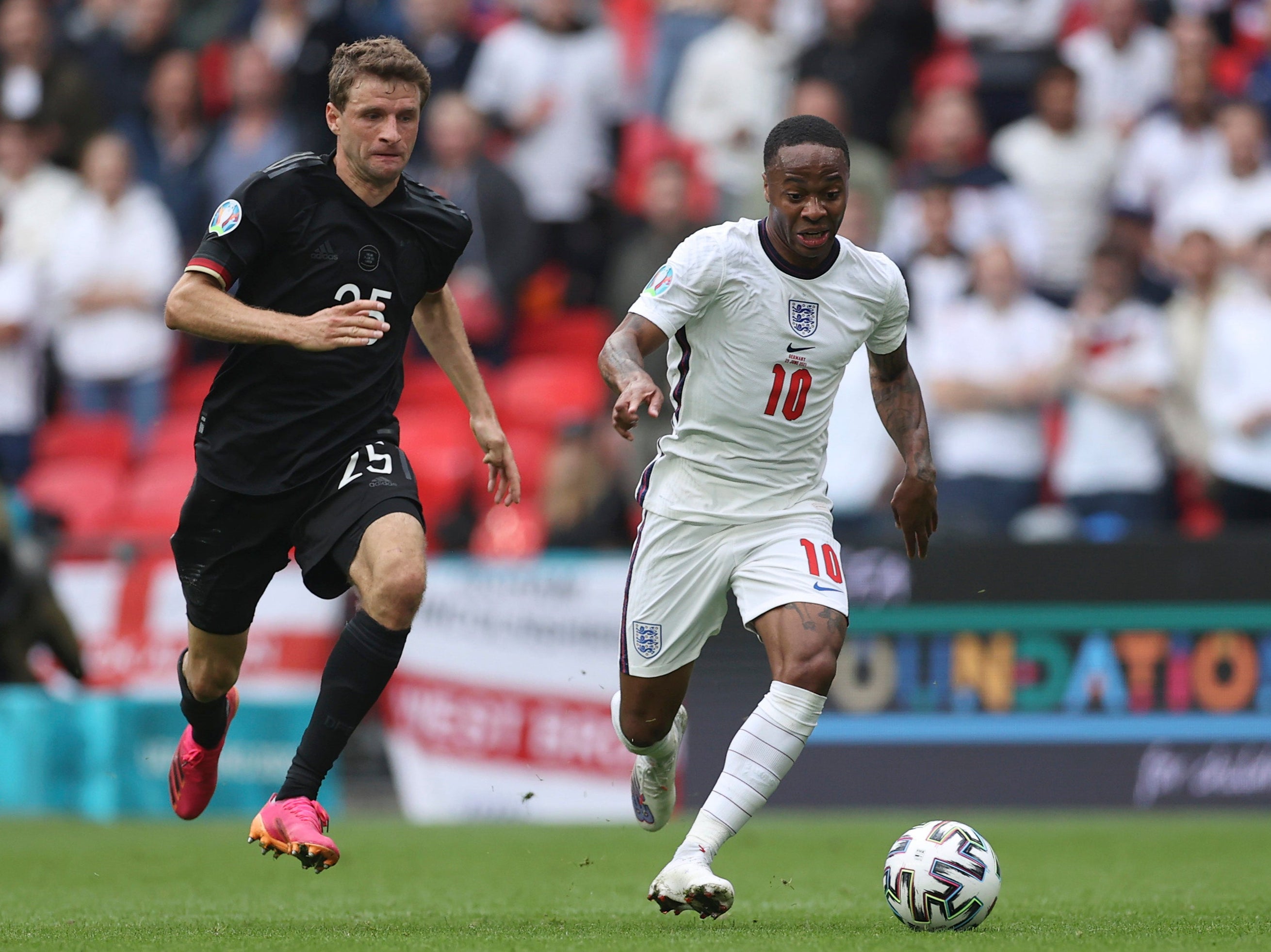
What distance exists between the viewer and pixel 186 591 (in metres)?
7.21

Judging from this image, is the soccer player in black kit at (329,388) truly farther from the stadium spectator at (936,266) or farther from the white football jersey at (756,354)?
the stadium spectator at (936,266)

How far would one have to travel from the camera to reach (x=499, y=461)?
7.17 metres

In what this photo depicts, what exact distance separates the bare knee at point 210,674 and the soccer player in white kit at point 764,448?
Answer: 1.54m

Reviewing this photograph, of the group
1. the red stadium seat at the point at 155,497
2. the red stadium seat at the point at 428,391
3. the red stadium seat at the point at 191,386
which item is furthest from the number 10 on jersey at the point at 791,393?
the red stadium seat at the point at 191,386

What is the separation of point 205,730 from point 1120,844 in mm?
4863

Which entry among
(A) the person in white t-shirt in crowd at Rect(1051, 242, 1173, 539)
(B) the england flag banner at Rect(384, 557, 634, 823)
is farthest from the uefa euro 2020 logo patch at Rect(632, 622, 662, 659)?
(A) the person in white t-shirt in crowd at Rect(1051, 242, 1173, 539)

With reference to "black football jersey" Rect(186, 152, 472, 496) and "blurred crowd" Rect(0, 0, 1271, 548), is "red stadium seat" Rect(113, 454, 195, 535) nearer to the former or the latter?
"blurred crowd" Rect(0, 0, 1271, 548)

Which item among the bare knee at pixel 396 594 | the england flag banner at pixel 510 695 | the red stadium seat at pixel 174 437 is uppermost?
the bare knee at pixel 396 594

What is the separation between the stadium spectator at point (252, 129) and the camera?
15555 millimetres

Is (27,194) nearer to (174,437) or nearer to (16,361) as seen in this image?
(16,361)

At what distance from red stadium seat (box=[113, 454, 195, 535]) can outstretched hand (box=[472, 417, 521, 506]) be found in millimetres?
7728

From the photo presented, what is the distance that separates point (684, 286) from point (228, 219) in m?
1.62

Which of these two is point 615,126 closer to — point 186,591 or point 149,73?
point 149,73

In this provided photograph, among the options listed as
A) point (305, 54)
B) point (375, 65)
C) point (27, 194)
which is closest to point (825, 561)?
point (375, 65)
